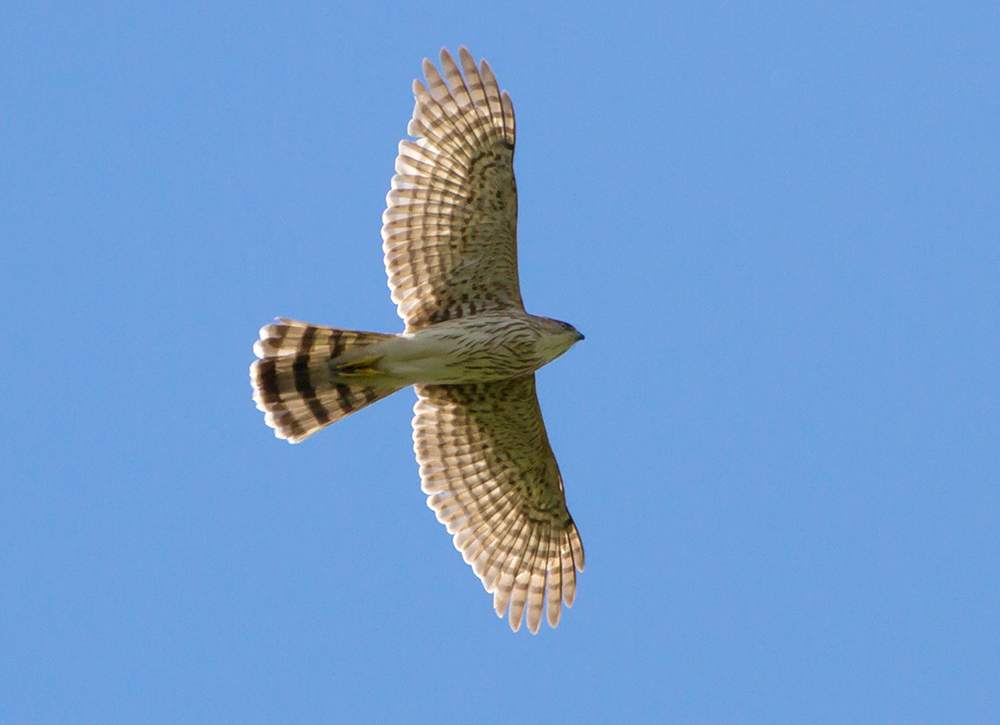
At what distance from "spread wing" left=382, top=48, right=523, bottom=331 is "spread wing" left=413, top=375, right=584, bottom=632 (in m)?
0.86

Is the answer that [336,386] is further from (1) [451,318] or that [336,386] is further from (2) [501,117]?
(2) [501,117]

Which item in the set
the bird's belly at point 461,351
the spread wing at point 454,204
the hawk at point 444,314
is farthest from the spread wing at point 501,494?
the spread wing at point 454,204

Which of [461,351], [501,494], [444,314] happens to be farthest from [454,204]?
[501,494]

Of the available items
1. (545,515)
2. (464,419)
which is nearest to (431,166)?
(464,419)

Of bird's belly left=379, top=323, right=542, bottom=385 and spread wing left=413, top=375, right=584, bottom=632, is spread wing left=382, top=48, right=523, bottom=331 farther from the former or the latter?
spread wing left=413, top=375, right=584, bottom=632

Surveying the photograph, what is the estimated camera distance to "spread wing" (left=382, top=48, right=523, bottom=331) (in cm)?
1111

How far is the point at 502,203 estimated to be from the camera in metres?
11.2

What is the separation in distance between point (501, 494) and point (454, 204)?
2483mm

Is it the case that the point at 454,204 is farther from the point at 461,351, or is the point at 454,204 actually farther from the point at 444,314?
the point at 461,351

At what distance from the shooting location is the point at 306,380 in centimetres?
1138

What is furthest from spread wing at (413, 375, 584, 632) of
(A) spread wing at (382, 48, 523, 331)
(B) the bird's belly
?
(A) spread wing at (382, 48, 523, 331)

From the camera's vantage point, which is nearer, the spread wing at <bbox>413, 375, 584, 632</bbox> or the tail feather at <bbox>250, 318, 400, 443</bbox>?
the tail feather at <bbox>250, 318, 400, 443</bbox>

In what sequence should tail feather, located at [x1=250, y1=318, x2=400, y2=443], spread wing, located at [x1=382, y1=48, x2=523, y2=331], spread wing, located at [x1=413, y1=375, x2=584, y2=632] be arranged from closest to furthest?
spread wing, located at [x1=382, y1=48, x2=523, y2=331] → tail feather, located at [x1=250, y1=318, x2=400, y2=443] → spread wing, located at [x1=413, y1=375, x2=584, y2=632]

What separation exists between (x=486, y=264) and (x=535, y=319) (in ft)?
1.82
